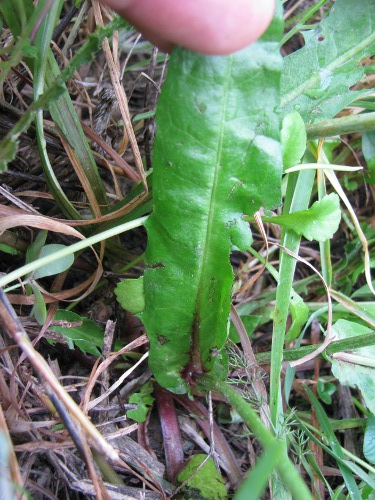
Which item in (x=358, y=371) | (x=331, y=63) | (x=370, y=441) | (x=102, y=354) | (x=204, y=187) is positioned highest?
(x=331, y=63)

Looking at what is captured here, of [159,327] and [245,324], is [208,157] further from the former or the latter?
[245,324]

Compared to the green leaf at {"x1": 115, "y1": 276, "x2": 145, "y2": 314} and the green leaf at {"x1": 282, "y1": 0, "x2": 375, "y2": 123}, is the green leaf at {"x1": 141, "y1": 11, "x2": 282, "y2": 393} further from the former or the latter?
the green leaf at {"x1": 282, "y1": 0, "x2": 375, "y2": 123}

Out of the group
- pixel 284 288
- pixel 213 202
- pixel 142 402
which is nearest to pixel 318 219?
pixel 284 288

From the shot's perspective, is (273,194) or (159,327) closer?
(273,194)

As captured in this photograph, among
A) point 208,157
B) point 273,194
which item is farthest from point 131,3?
point 273,194

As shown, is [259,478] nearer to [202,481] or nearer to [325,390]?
[202,481]

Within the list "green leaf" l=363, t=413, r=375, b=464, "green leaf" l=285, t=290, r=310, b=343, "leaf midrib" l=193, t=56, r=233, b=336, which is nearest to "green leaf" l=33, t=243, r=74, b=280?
"leaf midrib" l=193, t=56, r=233, b=336

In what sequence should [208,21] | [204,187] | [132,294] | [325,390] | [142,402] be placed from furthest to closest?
[325,390] → [142,402] → [132,294] → [204,187] → [208,21]
